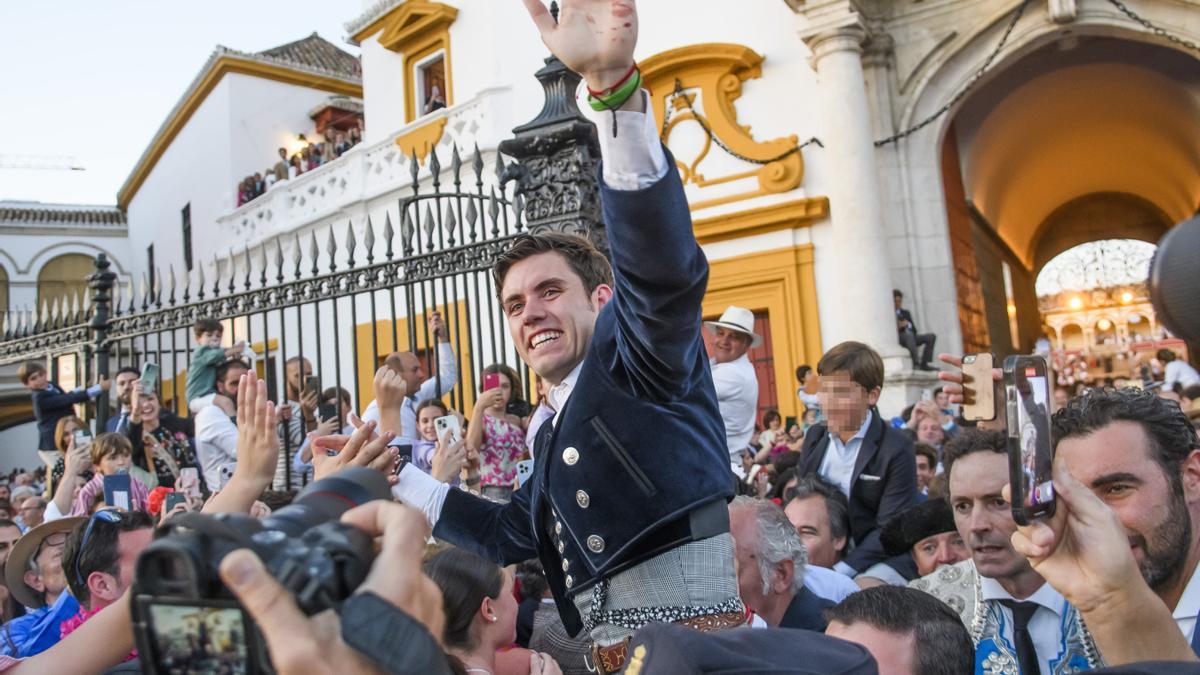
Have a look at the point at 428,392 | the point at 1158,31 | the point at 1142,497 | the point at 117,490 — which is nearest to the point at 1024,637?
the point at 1142,497

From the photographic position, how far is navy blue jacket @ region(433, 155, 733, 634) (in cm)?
194

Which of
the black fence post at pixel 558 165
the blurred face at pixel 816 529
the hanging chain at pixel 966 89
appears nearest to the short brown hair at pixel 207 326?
the black fence post at pixel 558 165

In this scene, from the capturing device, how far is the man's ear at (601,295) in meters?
2.51

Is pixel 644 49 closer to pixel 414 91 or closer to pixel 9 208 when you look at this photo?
pixel 414 91

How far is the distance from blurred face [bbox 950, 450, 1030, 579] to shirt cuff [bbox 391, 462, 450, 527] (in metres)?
1.60

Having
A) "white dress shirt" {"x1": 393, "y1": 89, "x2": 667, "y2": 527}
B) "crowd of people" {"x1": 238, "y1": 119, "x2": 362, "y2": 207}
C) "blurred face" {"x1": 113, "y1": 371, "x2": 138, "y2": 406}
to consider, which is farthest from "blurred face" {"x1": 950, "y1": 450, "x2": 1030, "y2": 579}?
"crowd of people" {"x1": 238, "y1": 119, "x2": 362, "y2": 207}

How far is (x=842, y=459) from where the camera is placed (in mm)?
4918

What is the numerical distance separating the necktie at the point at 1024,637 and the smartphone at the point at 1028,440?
4.68 feet

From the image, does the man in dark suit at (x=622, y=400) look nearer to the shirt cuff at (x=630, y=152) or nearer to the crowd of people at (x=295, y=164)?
the shirt cuff at (x=630, y=152)

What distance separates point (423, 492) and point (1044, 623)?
178cm

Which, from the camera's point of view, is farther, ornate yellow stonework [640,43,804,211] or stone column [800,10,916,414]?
ornate yellow stonework [640,43,804,211]

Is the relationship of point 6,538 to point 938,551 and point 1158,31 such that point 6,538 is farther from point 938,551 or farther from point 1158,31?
point 1158,31

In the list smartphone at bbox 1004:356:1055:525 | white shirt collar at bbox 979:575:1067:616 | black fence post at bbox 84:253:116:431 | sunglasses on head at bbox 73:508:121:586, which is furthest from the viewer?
black fence post at bbox 84:253:116:431

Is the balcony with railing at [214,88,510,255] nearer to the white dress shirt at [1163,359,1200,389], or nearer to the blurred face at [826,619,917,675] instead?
the white dress shirt at [1163,359,1200,389]
